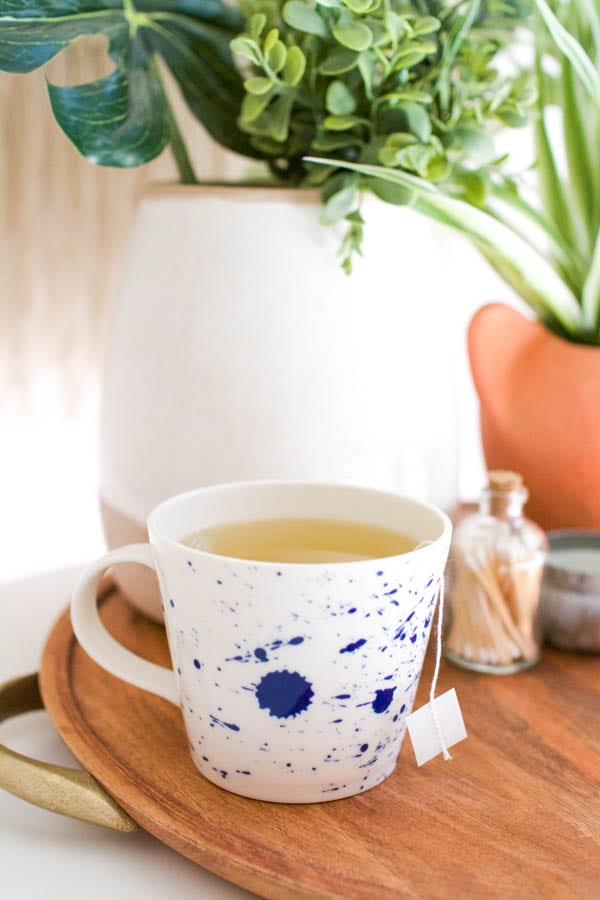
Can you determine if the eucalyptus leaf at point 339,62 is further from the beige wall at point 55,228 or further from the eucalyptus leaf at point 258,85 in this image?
the beige wall at point 55,228

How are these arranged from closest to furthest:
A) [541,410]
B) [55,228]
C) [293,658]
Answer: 1. [293,658]
2. [541,410]
3. [55,228]

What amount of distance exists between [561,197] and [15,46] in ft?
1.16

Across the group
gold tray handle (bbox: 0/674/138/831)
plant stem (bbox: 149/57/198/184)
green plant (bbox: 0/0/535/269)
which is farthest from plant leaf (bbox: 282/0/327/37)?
gold tray handle (bbox: 0/674/138/831)

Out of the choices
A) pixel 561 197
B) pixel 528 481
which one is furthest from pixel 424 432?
pixel 561 197

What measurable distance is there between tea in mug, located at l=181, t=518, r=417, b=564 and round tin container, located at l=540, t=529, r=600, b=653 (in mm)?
144

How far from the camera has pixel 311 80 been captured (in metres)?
0.44

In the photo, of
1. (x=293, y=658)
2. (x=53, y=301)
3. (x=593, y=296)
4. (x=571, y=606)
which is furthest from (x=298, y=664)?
(x=53, y=301)

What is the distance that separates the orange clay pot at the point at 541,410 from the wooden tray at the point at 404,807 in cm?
14

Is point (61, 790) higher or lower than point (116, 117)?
lower

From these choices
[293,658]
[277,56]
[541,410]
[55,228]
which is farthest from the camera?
[55,228]

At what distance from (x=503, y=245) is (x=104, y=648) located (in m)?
0.30

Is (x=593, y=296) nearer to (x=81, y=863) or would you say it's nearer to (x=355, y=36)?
(x=355, y=36)

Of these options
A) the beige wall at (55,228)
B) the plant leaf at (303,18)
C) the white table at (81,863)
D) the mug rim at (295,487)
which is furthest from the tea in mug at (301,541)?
the beige wall at (55,228)

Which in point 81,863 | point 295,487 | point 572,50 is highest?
point 572,50
